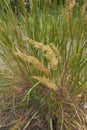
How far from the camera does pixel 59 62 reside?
1959 millimetres

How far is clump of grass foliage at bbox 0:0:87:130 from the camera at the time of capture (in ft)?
6.58

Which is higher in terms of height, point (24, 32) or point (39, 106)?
point (24, 32)

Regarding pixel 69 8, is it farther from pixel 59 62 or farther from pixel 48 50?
pixel 48 50

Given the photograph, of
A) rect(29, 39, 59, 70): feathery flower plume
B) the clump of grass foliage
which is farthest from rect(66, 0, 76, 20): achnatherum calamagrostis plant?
rect(29, 39, 59, 70): feathery flower plume

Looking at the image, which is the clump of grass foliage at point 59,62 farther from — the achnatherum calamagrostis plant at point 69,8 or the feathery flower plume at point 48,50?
the feathery flower plume at point 48,50

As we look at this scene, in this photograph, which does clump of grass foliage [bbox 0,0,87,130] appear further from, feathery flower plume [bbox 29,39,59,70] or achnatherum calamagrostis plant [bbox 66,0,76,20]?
feathery flower plume [bbox 29,39,59,70]

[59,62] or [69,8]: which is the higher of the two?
[69,8]

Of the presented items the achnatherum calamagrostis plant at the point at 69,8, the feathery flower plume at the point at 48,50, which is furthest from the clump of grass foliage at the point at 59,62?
the feathery flower plume at the point at 48,50

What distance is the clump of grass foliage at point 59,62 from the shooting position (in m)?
2.01

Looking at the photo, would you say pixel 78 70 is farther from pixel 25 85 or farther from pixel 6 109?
pixel 6 109

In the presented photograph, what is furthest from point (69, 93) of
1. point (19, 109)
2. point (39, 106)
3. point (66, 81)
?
point (19, 109)

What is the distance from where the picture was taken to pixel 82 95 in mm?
2086

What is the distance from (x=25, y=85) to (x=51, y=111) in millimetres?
239

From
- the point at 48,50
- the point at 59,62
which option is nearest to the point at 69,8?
the point at 59,62
